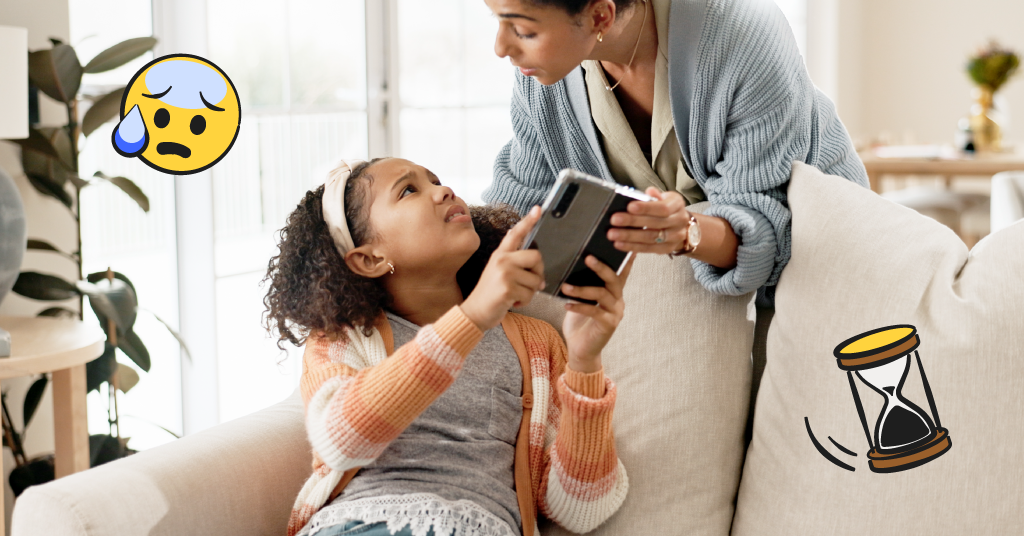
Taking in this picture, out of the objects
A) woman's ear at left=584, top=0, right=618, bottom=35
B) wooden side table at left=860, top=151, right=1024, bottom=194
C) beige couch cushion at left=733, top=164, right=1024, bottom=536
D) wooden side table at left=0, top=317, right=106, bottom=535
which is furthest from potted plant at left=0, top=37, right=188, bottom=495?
wooden side table at left=860, top=151, right=1024, bottom=194

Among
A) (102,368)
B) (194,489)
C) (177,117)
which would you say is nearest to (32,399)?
(102,368)

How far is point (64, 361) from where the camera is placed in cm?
152

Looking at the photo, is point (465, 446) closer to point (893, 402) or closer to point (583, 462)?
point (583, 462)

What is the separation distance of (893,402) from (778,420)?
0.16 meters

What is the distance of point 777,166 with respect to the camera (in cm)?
126

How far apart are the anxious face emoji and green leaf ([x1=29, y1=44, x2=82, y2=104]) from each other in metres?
0.13

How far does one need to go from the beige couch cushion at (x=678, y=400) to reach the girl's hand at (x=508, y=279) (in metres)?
0.37

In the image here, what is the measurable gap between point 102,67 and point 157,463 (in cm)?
110

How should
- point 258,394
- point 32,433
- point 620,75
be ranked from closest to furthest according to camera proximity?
point 620,75, point 32,433, point 258,394

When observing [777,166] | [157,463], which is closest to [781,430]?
[777,166]

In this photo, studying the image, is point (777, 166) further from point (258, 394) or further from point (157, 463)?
point (258, 394)

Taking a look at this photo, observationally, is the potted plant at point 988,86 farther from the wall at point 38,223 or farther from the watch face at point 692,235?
the wall at point 38,223

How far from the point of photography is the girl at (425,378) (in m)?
1.01

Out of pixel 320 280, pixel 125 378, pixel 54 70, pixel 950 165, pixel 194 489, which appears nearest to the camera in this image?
pixel 194 489
